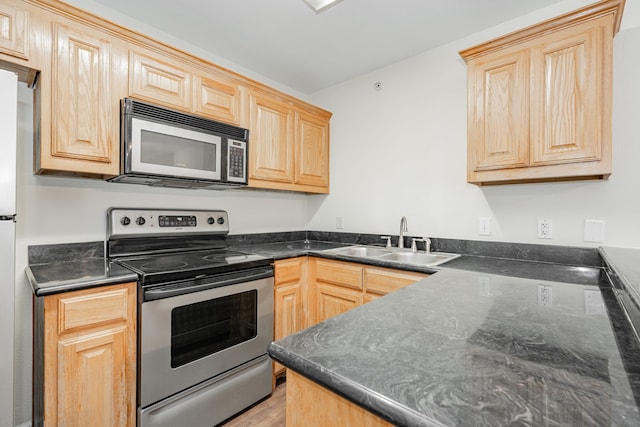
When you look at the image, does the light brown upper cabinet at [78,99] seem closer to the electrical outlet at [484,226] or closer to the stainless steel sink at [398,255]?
the stainless steel sink at [398,255]

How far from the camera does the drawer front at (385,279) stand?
1877 millimetres

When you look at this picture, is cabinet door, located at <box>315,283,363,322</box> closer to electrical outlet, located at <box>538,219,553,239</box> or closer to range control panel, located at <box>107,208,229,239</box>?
range control panel, located at <box>107,208,229,239</box>

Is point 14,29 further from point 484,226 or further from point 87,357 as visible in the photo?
point 484,226

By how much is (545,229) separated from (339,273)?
1.36 metres

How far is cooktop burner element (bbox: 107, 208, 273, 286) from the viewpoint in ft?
5.42

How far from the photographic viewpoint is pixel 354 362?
62cm

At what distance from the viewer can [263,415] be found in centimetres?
186

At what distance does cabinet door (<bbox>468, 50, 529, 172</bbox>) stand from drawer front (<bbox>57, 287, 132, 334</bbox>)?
208 centimetres

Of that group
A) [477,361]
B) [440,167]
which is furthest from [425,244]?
[477,361]

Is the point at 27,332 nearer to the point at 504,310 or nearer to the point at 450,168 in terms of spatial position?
the point at 504,310

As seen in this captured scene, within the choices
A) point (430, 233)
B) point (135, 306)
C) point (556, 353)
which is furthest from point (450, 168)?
point (135, 306)

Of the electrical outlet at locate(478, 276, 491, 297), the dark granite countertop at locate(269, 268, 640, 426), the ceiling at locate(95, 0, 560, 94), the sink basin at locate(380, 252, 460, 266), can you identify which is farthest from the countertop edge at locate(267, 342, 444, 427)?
the ceiling at locate(95, 0, 560, 94)

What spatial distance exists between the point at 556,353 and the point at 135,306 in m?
1.63

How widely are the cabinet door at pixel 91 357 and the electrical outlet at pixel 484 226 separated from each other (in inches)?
85.9
